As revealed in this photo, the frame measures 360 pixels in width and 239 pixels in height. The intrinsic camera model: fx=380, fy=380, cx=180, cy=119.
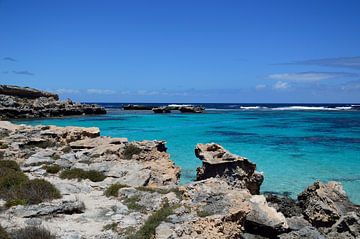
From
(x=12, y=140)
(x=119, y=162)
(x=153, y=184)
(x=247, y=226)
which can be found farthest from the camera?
(x=12, y=140)

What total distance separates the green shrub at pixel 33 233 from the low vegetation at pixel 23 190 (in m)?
2.96

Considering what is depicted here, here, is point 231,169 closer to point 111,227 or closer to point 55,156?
point 111,227

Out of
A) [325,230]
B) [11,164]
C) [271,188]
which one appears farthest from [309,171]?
[11,164]

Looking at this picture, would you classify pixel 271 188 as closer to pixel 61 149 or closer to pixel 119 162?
pixel 119 162

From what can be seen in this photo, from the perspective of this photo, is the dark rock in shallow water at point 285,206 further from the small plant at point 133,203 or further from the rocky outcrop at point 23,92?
the rocky outcrop at point 23,92

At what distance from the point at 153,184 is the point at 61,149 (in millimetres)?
8665

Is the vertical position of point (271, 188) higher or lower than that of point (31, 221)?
lower

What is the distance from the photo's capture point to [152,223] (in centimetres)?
1086

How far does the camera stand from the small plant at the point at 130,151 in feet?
70.1

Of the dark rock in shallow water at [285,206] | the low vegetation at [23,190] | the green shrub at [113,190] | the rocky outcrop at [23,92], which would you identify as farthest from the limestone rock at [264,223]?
the rocky outcrop at [23,92]

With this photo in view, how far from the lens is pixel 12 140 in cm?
2559

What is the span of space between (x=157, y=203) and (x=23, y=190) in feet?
15.9

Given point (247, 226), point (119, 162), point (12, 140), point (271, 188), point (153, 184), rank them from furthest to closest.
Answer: point (12, 140) < point (271, 188) < point (119, 162) < point (153, 184) < point (247, 226)

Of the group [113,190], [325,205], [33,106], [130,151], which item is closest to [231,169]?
[325,205]
